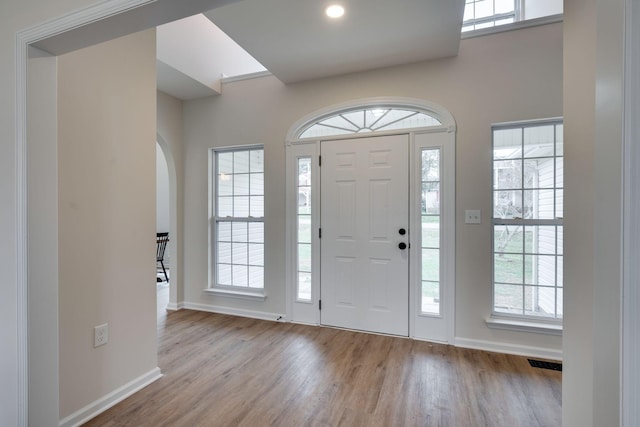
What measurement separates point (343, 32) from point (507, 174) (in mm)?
1886

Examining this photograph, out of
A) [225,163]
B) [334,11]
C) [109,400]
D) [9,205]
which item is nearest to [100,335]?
[109,400]

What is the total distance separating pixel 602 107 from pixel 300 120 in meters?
2.89

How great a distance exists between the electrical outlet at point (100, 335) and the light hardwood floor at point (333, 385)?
42 cm

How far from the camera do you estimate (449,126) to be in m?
2.86

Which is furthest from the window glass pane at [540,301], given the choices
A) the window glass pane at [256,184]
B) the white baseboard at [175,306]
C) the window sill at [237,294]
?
the white baseboard at [175,306]

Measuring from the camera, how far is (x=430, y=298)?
2.97m

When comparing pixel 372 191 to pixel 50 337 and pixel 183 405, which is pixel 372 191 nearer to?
pixel 183 405

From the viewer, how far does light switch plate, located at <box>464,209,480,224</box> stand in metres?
2.80

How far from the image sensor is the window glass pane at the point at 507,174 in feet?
9.09

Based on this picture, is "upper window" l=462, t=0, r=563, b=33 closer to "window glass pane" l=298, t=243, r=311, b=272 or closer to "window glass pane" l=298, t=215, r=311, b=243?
"window glass pane" l=298, t=215, r=311, b=243

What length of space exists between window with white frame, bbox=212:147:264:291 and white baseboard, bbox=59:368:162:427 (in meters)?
1.53

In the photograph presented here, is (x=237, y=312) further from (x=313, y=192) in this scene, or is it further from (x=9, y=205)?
(x=9, y=205)

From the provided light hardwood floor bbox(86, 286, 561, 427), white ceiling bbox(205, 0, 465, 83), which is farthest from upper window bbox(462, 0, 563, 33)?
light hardwood floor bbox(86, 286, 561, 427)

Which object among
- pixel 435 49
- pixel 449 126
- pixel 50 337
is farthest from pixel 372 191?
pixel 50 337
